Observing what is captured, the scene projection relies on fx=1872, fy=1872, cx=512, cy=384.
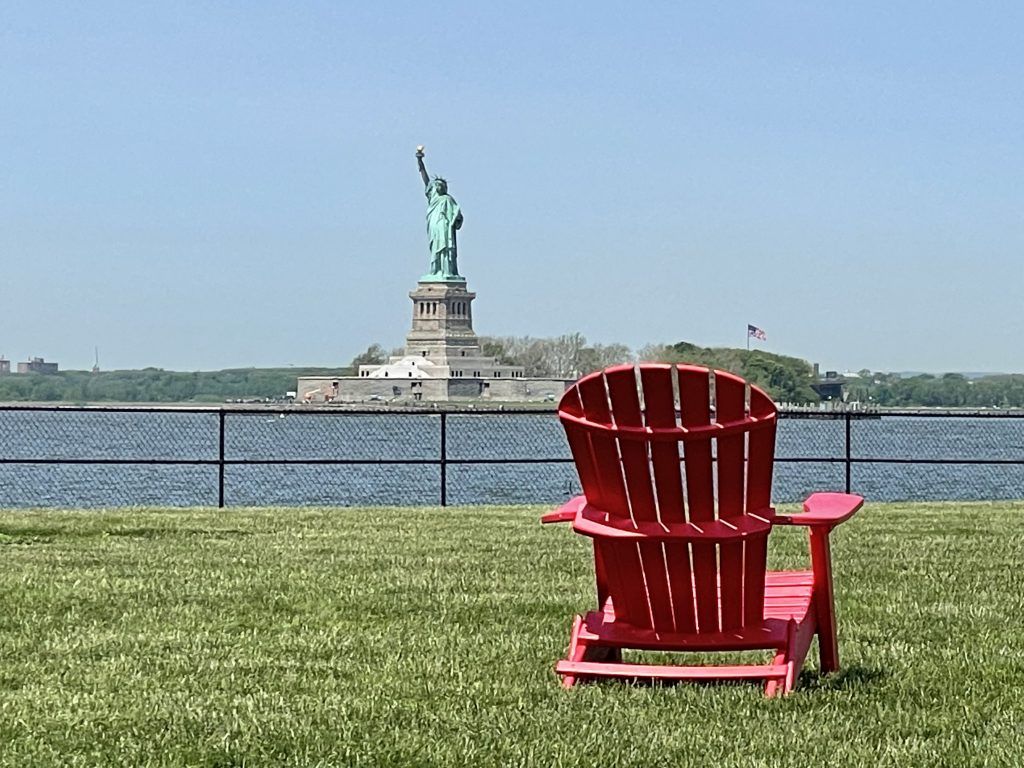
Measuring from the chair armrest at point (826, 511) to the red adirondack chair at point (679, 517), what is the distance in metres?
0.01

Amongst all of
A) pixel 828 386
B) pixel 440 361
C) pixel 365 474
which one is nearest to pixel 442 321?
pixel 440 361

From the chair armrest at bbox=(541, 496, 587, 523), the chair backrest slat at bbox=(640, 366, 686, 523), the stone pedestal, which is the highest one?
the stone pedestal

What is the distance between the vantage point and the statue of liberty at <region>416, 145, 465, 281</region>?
12312 centimetres

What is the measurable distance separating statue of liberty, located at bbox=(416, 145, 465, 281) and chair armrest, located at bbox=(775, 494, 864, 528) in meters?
→ 116

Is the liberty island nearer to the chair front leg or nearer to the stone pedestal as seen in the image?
the stone pedestal

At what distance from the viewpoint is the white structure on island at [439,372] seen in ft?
408

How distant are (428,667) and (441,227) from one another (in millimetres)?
118810

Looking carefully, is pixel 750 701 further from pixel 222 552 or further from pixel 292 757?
pixel 222 552

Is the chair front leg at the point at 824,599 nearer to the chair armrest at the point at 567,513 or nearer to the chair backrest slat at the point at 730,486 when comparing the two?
the chair backrest slat at the point at 730,486

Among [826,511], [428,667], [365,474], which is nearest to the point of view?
[826,511]

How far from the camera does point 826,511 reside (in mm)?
6434

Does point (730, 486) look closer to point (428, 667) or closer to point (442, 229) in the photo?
point (428, 667)

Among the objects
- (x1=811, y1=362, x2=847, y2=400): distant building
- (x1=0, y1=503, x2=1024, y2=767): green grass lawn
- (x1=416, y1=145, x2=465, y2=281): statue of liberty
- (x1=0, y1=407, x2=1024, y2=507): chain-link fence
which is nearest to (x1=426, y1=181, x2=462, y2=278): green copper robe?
(x1=416, y1=145, x2=465, y2=281): statue of liberty

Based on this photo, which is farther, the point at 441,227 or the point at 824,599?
the point at 441,227
